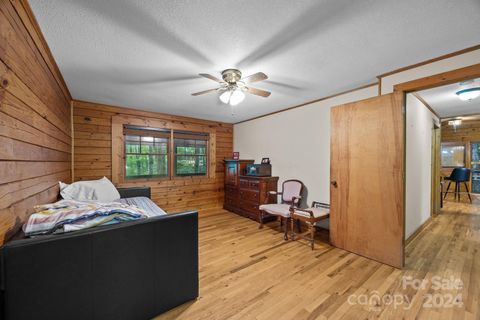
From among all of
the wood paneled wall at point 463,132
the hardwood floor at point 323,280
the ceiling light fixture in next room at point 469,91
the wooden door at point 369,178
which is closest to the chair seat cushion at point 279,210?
the hardwood floor at point 323,280

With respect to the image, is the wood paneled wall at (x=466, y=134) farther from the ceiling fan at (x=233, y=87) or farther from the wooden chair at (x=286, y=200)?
the ceiling fan at (x=233, y=87)

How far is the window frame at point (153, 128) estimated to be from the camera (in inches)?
147

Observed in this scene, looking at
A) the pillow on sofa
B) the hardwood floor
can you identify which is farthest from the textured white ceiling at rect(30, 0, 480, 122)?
the hardwood floor

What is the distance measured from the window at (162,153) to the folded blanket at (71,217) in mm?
2586

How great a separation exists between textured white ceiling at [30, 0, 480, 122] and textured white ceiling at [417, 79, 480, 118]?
124 cm

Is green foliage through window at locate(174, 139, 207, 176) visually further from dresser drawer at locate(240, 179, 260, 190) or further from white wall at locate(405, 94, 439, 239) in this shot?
white wall at locate(405, 94, 439, 239)

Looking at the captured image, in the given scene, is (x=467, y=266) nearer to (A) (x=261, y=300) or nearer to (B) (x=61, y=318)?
(A) (x=261, y=300)

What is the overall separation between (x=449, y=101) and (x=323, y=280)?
3.86 m

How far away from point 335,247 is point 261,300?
60.2 inches

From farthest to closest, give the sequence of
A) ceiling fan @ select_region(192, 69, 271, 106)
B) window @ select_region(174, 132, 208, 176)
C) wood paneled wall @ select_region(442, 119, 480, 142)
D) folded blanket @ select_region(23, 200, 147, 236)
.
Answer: wood paneled wall @ select_region(442, 119, 480, 142) < window @ select_region(174, 132, 208, 176) < ceiling fan @ select_region(192, 69, 271, 106) < folded blanket @ select_region(23, 200, 147, 236)

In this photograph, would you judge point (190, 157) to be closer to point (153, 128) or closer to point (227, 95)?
point (153, 128)

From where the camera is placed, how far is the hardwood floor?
1592 mm

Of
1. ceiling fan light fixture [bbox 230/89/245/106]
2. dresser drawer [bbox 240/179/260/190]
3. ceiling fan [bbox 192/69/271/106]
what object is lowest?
dresser drawer [bbox 240/179/260/190]

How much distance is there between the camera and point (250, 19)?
4.70 ft
